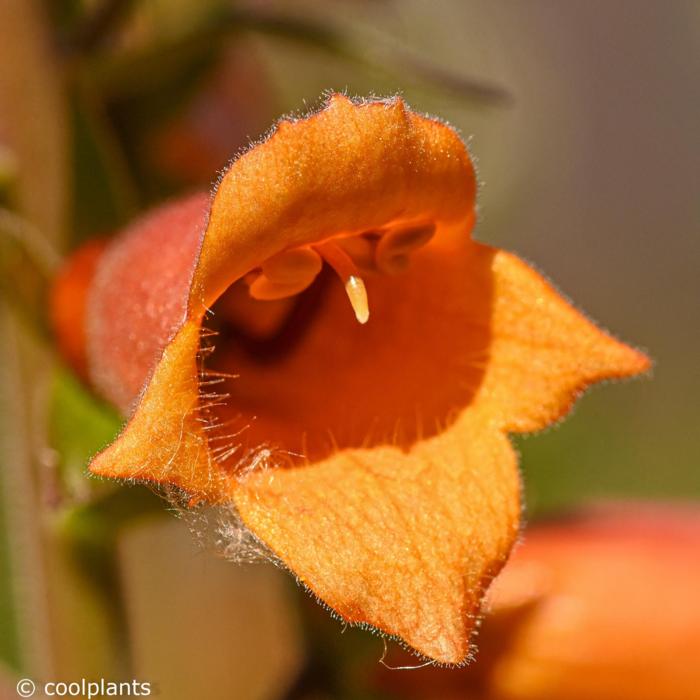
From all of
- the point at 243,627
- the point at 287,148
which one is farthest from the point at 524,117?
the point at 287,148

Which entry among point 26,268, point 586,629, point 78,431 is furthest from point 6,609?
point 586,629

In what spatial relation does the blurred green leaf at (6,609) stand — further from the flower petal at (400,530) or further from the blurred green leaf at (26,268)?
the flower petal at (400,530)

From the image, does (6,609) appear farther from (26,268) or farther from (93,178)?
(93,178)

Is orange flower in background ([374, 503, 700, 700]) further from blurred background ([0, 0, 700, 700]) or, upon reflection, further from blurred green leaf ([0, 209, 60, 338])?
blurred green leaf ([0, 209, 60, 338])

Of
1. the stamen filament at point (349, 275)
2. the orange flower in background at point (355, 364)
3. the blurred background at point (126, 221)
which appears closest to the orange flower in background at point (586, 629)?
the blurred background at point (126, 221)

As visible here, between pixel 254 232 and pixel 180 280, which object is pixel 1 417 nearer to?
pixel 180 280

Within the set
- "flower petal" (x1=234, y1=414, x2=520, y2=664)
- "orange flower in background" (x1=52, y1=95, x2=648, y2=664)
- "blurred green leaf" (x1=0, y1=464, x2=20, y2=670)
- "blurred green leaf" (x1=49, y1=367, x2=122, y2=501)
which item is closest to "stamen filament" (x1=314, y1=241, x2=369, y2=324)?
"orange flower in background" (x1=52, y1=95, x2=648, y2=664)
